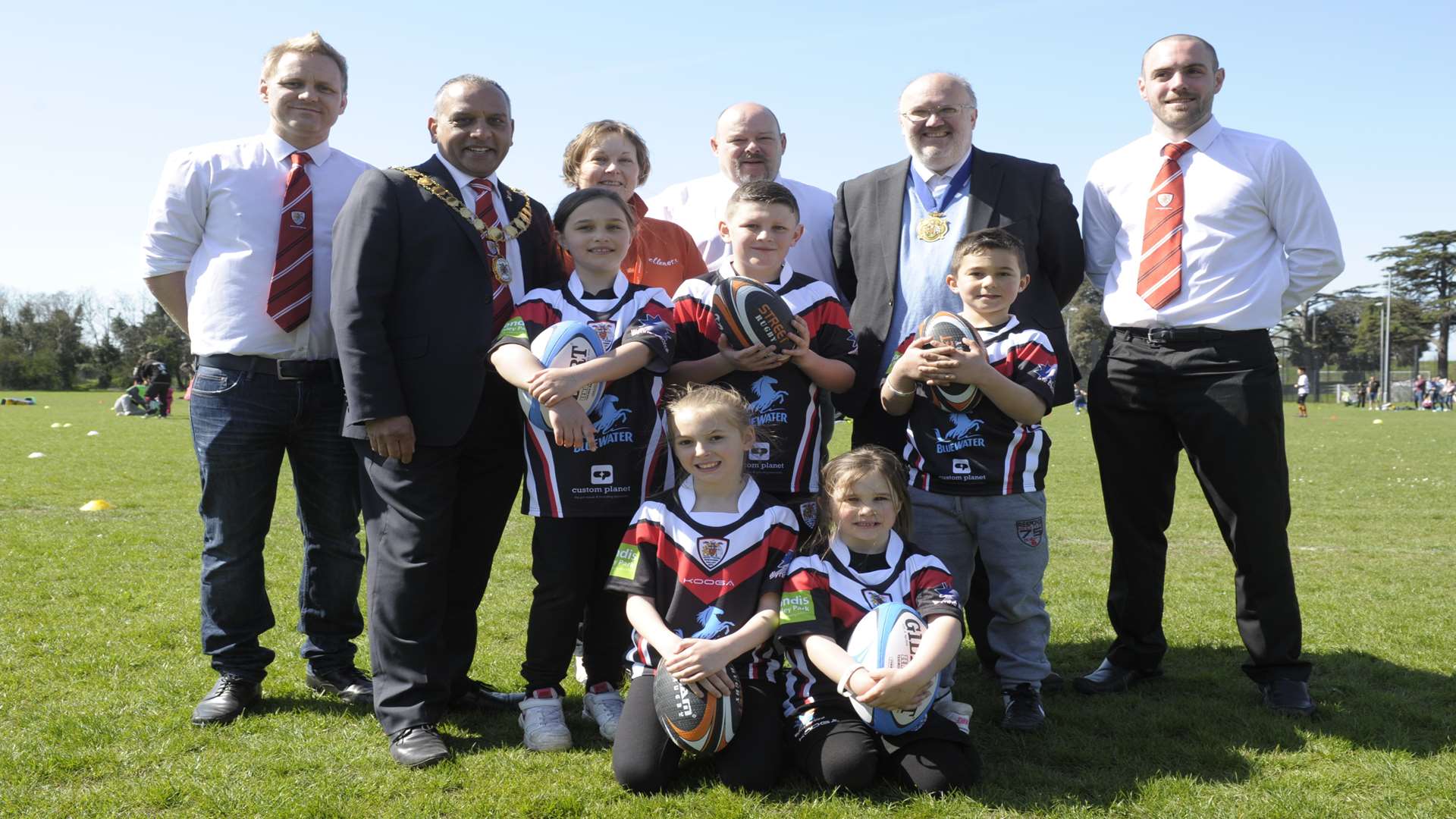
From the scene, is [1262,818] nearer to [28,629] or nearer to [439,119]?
[439,119]

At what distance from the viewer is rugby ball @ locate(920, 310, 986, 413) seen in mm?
3967

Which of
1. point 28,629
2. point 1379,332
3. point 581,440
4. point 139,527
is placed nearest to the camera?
point 581,440

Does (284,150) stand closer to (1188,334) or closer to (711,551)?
(711,551)

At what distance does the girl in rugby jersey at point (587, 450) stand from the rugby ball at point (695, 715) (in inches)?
23.5

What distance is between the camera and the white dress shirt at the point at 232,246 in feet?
13.8

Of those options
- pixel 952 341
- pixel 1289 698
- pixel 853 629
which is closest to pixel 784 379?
pixel 952 341

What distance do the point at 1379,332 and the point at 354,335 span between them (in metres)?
80.3

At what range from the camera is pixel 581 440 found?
383 centimetres

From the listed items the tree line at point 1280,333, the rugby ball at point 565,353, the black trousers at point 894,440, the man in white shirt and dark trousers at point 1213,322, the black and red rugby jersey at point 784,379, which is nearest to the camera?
the rugby ball at point 565,353

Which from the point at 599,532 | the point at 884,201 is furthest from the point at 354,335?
the point at 884,201

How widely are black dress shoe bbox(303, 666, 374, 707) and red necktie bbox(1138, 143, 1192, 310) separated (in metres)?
3.91

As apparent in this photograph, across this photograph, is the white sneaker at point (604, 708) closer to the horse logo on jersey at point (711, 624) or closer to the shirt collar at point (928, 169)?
the horse logo on jersey at point (711, 624)

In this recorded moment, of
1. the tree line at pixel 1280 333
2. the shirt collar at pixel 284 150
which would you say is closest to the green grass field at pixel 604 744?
the shirt collar at pixel 284 150

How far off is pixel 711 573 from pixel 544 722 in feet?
3.07
